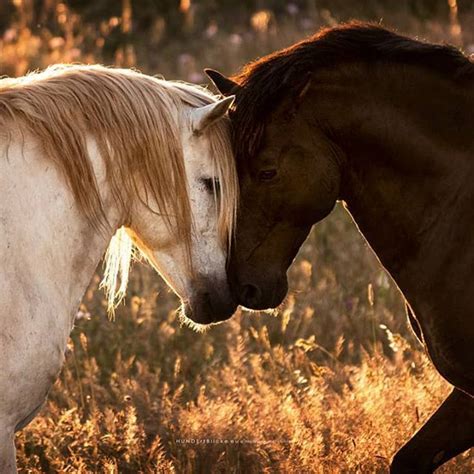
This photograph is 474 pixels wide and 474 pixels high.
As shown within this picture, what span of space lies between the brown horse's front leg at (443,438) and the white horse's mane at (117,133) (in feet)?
3.32

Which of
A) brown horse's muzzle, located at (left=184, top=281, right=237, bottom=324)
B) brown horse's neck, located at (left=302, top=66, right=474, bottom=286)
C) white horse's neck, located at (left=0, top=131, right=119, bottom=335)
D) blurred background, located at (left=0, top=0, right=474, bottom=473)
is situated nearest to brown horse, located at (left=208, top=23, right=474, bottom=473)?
brown horse's neck, located at (left=302, top=66, right=474, bottom=286)

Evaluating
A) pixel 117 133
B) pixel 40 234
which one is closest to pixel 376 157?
pixel 117 133

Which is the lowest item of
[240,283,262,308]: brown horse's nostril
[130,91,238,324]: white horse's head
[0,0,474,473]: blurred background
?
[0,0,474,473]: blurred background

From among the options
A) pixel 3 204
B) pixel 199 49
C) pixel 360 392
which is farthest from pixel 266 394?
pixel 199 49

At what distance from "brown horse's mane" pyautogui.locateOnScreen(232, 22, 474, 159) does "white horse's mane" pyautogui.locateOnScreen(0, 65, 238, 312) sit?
0.35ft

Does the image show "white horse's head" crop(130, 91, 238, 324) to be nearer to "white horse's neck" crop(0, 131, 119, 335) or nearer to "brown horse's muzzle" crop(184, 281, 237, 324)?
"brown horse's muzzle" crop(184, 281, 237, 324)

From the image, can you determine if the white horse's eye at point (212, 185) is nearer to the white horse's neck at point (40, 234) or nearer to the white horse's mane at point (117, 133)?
the white horse's mane at point (117, 133)

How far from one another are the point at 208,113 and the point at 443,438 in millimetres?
1427

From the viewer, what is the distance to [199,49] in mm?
11047

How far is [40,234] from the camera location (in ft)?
11.6

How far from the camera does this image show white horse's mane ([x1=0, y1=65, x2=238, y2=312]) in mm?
3613

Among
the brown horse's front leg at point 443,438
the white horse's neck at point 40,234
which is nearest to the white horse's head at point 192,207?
the white horse's neck at point 40,234

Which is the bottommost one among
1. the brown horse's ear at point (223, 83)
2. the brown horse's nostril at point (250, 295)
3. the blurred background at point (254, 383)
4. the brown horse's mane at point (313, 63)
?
the blurred background at point (254, 383)

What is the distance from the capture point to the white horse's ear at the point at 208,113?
371cm
